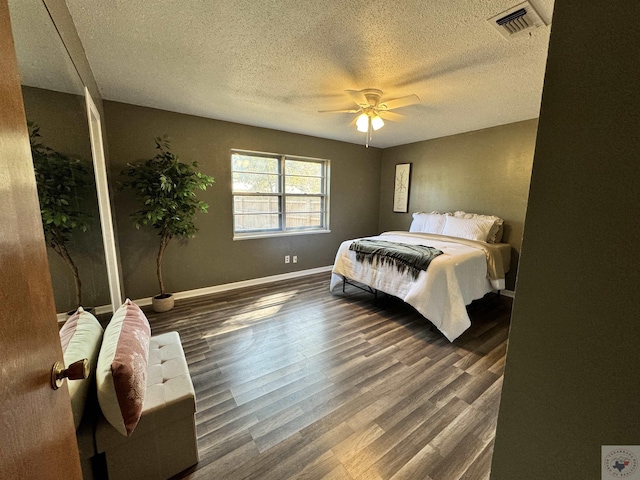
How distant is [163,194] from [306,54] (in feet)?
6.74

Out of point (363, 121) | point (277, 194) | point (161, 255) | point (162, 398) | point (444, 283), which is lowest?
point (162, 398)

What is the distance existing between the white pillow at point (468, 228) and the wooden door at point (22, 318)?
4073mm

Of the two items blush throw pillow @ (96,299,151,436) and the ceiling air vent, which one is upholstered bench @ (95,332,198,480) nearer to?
blush throw pillow @ (96,299,151,436)

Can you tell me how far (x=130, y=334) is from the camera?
1.35 m

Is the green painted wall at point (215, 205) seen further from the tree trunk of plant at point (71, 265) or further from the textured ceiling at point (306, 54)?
the tree trunk of plant at point (71, 265)

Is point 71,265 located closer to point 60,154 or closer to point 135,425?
point 60,154

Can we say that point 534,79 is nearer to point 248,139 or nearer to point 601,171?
point 601,171

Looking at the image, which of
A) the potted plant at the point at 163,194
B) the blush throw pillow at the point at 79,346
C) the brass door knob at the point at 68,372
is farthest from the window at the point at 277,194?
the brass door knob at the point at 68,372

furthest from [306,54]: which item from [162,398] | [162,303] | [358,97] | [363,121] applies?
[162,303]

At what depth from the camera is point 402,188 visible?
16.4ft

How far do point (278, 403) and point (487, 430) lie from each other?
4.31 ft

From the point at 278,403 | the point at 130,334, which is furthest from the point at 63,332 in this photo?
the point at 278,403

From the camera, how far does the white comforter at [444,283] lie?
8.25 ft

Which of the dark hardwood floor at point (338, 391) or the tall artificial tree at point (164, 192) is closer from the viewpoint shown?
the dark hardwood floor at point (338, 391)
